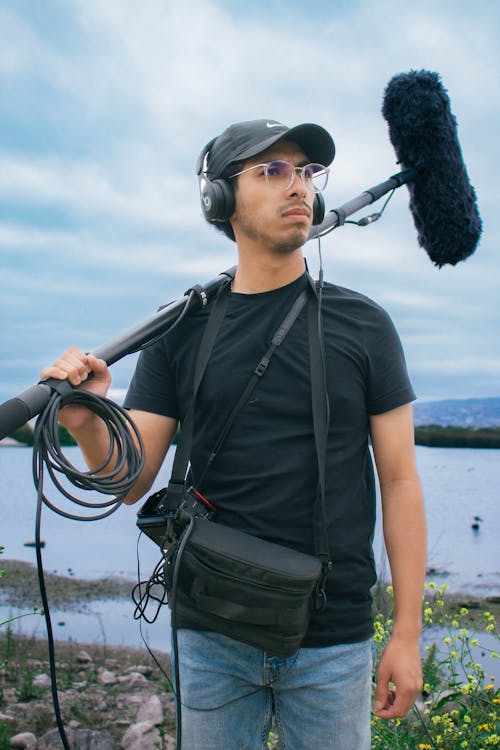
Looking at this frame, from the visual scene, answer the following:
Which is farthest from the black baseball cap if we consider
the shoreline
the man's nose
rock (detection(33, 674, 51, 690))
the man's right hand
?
the shoreline

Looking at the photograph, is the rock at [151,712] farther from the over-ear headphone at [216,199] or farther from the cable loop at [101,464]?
the over-ear headphone at [216,199]

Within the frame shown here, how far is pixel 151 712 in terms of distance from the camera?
5273 mm

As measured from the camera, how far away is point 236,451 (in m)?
2.66

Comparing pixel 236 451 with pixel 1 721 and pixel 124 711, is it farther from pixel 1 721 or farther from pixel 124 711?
pixel 124 711

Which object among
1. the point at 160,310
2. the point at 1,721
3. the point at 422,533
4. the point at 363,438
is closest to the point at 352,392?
the point at 363,438

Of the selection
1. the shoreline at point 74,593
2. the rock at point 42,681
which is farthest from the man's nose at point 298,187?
the shoreline at point 74,593

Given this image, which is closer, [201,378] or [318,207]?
[201,378]

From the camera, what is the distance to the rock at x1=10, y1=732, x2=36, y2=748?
4621 millimetres

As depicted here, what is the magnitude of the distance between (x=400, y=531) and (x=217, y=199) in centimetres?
144

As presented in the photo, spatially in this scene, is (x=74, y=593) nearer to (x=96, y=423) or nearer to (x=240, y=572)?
(x=96, y=423)

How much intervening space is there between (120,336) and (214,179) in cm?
76

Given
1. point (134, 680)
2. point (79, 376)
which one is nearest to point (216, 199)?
point (79, 376)

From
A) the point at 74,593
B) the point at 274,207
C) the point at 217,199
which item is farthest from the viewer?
the point at 74,593

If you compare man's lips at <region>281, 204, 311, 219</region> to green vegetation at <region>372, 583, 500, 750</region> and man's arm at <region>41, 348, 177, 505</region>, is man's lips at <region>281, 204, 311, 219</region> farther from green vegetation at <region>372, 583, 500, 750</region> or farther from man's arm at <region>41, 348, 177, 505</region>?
green vegetation at <region>372, 583, 500, 750</region>
